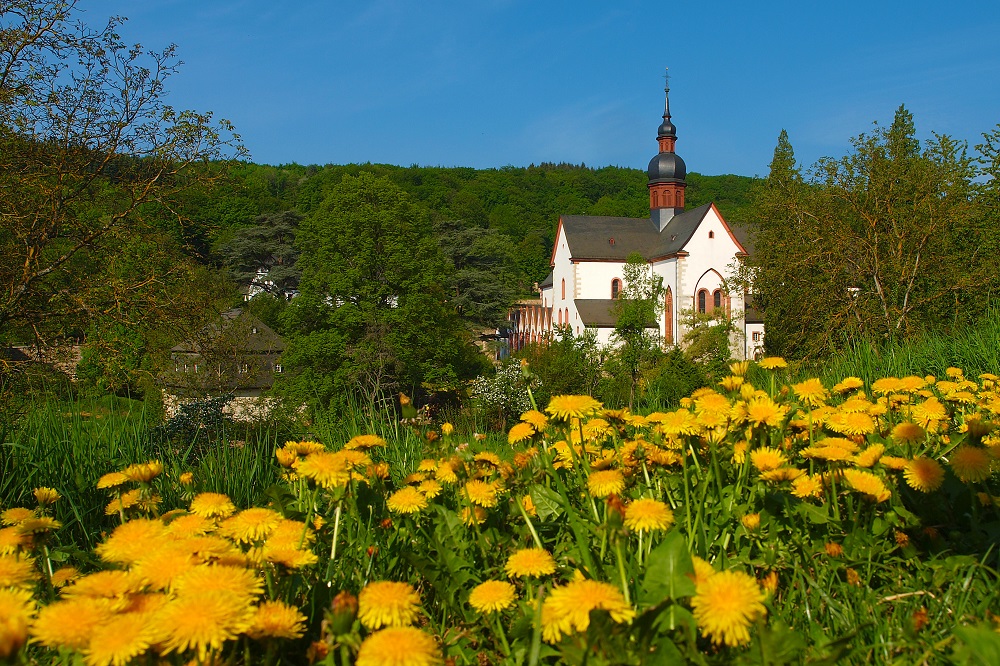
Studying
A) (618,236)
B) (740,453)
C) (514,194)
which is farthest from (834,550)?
(514,194)

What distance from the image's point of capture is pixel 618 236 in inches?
1967

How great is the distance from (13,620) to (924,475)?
1.92m

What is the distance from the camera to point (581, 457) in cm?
208

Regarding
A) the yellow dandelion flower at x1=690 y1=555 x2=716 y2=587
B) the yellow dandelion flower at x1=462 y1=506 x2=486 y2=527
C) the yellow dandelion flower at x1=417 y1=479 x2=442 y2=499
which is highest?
the yellow dandelion flower at x1=417 y1=479 x2=442 y2=499

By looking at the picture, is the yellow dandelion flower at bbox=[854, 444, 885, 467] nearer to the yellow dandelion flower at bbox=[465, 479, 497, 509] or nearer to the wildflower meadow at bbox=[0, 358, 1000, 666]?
the wildflower meadow at bbox=[0, 358, 1000, 666]

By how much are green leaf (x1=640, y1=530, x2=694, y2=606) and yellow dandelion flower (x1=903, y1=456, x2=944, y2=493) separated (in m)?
0.84

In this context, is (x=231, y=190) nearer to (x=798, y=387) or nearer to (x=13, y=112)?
(x=13, y=112)

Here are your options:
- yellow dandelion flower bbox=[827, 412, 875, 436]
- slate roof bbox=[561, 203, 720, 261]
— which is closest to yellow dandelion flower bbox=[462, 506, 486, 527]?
yellow dandelion flower bbox=[827, 412, 875, 436]

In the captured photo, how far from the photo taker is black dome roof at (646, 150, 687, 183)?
51062mm

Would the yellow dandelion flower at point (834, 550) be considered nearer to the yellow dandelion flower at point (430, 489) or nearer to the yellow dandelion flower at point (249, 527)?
the yellow dandelion flower at point (430, 489)

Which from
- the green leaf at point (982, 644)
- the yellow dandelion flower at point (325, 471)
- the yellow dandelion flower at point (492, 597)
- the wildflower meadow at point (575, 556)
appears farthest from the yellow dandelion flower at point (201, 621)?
the green leaf at point (982, 644)

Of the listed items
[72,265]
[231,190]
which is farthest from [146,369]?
[231,190]

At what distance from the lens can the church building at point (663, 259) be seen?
43.7 metres

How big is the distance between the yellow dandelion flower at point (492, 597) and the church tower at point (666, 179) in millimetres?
51863
